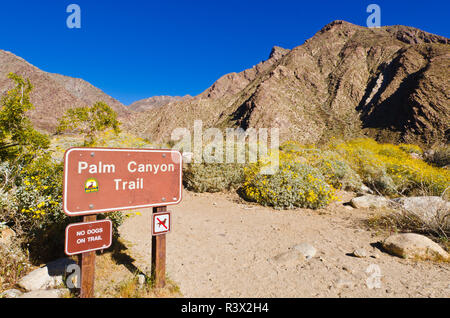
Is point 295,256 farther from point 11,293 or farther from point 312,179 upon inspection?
point 312,179

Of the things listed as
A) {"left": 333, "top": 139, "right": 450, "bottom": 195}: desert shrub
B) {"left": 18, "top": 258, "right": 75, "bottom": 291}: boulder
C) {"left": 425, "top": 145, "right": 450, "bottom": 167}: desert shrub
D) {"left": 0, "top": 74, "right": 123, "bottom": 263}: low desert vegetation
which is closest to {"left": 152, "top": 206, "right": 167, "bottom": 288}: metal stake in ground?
{"left": 18, "top": 258, "right": 75, "bottom": 291}: boulder

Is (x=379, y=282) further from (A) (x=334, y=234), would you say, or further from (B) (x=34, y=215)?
(B) (x=34, y=215)

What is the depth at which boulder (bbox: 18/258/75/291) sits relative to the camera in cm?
280

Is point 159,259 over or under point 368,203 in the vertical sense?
over

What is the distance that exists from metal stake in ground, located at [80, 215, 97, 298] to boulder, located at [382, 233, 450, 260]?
4.26 meters

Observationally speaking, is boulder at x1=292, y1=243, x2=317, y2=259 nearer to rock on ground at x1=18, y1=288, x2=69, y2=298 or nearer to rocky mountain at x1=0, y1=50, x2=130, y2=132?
rock on ground at x1=18, y1=288, x2=69, y2=298

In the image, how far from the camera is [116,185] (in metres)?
2.45

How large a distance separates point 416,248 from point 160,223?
3.82m

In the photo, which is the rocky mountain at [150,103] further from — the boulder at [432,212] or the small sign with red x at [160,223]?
the small sign with red x at [160,223]

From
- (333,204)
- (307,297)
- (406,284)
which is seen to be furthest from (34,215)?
(333,204)

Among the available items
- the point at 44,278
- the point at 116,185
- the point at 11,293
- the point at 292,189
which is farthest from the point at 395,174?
the point at 11,293
